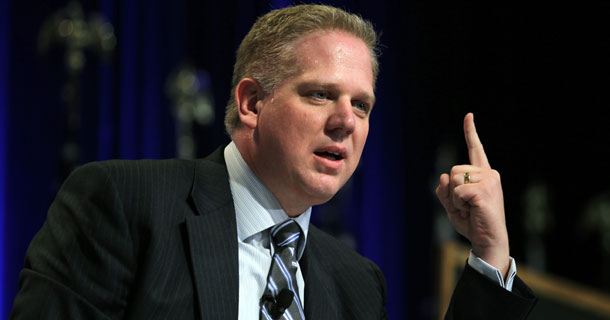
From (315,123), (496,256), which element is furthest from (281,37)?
(496,256)

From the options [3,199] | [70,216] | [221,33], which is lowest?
[3,199]

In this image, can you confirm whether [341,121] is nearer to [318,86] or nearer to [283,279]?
[318,86]

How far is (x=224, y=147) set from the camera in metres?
1.72

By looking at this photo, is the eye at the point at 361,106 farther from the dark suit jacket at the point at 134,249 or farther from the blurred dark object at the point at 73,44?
the blurred dark object at the point at 73,44

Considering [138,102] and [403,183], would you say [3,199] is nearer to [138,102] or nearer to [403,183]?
[138,102]

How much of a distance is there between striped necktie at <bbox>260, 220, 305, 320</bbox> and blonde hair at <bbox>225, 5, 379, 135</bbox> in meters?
0.30

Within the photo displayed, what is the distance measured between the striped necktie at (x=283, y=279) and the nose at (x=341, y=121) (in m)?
0.24

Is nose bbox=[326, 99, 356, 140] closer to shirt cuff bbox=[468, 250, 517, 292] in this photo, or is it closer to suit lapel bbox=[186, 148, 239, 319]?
suit lapel bbox=[186, 148, 239, 319]

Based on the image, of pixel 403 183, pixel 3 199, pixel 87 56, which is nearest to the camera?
pixel 3 199

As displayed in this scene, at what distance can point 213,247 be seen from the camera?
4.76 feet

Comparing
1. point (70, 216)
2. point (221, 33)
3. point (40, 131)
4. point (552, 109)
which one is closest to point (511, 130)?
point (552, 109)

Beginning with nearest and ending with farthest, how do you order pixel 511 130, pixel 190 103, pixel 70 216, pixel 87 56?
pixel 70 216 → pixel 87 56 → pixel 190 103 → pixel 511 130

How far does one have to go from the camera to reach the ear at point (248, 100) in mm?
1630

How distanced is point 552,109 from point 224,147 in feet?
12.5
